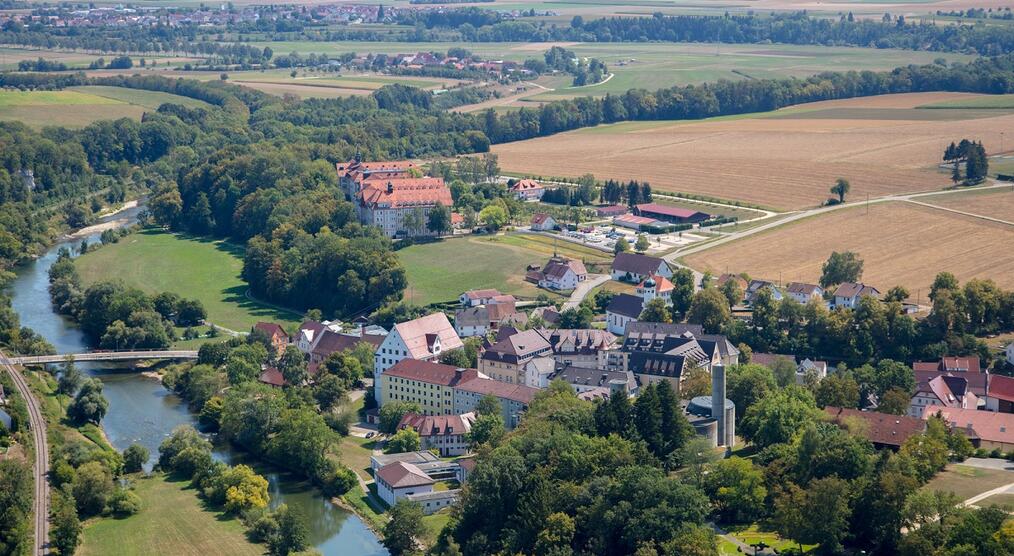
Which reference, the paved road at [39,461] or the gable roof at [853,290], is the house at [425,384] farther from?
the gable roof at [853,290]

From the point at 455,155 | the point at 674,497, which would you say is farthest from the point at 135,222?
the point at 674,497

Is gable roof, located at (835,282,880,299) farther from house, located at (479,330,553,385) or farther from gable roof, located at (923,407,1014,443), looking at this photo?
house, located at (479,330,553,385)

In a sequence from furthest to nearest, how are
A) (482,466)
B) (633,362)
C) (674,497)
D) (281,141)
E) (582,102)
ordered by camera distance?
(582,102), (281,141), (633,362), (482,466), (674,497)

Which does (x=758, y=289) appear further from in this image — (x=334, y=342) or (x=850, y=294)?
(x=334, y=342)

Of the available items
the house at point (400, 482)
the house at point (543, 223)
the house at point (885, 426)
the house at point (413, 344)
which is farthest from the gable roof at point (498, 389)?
the house at point (543, 223)

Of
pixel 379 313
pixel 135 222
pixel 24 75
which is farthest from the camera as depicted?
pixel 24 75

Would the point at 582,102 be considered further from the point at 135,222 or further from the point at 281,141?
the point at 135,222

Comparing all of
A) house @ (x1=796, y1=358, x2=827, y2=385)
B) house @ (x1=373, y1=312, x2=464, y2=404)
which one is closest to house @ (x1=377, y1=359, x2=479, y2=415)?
house @ (x1=373, y1=312, x2=464, y2=404)
